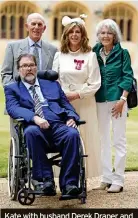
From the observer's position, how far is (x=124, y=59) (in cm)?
472

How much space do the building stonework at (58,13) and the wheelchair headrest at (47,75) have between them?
35.4 ft

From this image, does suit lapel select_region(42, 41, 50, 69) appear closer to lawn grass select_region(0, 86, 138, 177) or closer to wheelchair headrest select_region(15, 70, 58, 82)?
wheelchair headrest select_region(15, 70, 58, 82)

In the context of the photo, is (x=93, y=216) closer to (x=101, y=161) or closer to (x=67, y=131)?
(x=67, y=131)

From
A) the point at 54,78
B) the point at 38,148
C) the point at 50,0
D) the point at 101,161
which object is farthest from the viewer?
the point at 50,0

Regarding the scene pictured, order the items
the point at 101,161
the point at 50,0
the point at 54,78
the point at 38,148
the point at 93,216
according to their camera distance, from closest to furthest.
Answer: the point at 93,216
the point at 38,148
the point at 54,78
the point at 101,161
the point at 50,0

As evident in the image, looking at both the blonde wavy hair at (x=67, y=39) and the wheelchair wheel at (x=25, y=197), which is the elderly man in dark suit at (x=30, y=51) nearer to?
the blonde wavy hair at (x=67, y=39)

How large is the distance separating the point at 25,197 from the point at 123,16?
39.7 feet

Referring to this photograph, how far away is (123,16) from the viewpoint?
16.0 meters

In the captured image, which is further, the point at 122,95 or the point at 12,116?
the point at 122,95

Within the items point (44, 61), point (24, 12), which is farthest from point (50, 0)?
point (44, 61)

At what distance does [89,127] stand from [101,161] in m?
0.27

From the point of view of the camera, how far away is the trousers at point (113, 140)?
478 centimetres

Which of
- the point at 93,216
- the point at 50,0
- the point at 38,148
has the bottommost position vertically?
the point at 93,216

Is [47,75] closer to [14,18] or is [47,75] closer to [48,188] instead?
[48,188]
